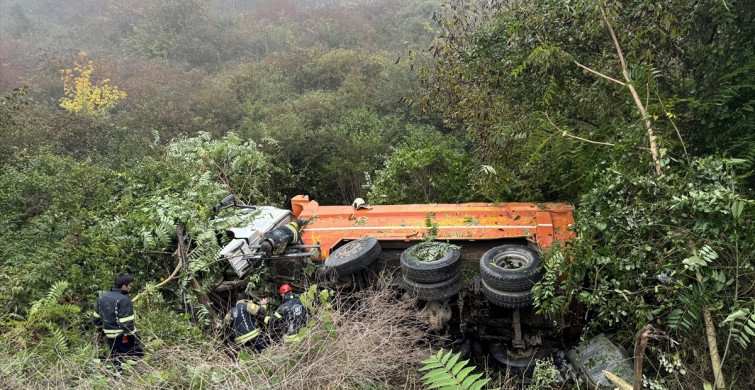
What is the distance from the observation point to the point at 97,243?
527cm

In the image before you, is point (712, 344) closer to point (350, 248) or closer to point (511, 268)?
point (511, 268)

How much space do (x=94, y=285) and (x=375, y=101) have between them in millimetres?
10970

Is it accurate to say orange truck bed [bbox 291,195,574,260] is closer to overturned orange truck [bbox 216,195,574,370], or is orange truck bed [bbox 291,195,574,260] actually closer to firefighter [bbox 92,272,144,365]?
overturned orange truck [bbox 216,195,574,370]

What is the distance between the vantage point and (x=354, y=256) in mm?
4887

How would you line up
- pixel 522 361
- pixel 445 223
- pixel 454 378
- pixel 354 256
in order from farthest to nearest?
pixel 445 223 < pixel 354 256 < pixel 522 361 < pixel 454 378

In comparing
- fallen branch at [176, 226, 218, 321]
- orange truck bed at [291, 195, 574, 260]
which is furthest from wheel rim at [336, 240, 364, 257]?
fallen branch at [176, 226, 218, 321]

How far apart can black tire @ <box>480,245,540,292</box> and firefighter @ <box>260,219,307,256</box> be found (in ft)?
7.56

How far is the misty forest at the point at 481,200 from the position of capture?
307cm

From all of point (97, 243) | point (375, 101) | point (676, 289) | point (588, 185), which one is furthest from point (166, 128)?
point (676, 289)

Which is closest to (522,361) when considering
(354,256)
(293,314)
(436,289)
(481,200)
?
(436,289)

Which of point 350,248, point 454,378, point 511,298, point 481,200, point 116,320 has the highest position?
point 454,378

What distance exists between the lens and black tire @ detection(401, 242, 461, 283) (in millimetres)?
4328

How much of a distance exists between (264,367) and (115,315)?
2.16 m

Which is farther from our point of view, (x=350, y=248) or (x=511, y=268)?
(x=350, y=248)
